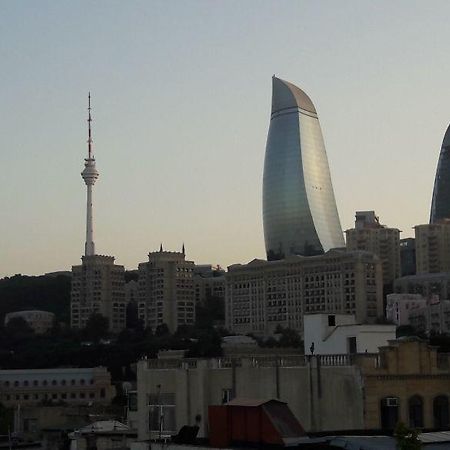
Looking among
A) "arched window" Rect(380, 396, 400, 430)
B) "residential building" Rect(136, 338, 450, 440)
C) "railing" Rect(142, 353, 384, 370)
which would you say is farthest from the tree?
"railing" Rect(142, 353, 384, 370)

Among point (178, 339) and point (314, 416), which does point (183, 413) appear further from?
point (178, 339)

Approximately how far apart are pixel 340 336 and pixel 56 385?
115 m

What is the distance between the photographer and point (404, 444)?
22938mm

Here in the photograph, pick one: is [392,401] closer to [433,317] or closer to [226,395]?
[226,395]

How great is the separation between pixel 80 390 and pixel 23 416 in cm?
5159

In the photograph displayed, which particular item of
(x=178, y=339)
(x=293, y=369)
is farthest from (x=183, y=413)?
(x=178, y=339)

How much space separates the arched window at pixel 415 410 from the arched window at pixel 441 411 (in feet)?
1.65

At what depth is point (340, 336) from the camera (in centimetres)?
4003

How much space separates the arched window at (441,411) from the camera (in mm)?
35438

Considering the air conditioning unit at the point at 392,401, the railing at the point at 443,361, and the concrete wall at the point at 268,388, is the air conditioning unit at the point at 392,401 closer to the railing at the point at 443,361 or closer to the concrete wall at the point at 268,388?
the concrete wall at the point at 268,388

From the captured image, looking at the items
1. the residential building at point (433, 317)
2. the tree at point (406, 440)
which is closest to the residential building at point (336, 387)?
the tree at point (406, 440)

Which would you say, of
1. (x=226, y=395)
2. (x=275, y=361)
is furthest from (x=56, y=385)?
(x=275, y=361)

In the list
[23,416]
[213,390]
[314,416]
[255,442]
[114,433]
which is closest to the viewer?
[255,442]

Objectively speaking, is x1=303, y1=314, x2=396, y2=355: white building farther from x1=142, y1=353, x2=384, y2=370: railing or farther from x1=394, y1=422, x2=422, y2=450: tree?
x1=394, y1=422, x2=422, y2=450: tree
